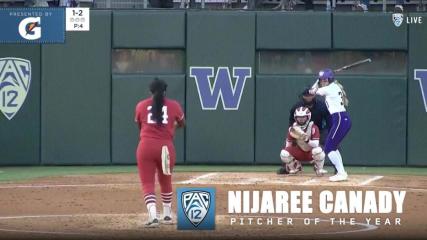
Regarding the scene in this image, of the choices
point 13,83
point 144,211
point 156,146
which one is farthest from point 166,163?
point 13,83

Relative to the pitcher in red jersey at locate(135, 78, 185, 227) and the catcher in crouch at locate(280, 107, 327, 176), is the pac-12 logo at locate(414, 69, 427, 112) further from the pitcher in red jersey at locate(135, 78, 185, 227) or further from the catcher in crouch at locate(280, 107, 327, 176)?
the pitcher in red jersey at locate(135, 78, 185, 227)

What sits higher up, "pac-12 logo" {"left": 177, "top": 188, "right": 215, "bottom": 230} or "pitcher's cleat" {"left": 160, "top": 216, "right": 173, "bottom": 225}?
"pac-12 logo" {"left": 177, "top": 188, "right": 215, "bottom": 230}

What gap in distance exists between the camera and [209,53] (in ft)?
66.3

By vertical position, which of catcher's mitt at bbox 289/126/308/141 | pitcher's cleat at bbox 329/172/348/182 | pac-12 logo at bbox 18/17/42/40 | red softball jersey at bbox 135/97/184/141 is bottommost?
pitcher's cleat at bbox 329/172/348/182

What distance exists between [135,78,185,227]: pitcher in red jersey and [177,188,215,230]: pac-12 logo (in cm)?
56

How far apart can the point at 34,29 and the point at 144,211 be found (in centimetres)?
808

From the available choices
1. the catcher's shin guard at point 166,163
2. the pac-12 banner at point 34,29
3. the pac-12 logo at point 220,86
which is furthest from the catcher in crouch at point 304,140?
the pac-12 banner at point 34,29

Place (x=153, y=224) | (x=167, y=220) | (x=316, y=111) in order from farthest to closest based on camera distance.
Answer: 1. (x=316, y=111)
2. (x=167, y=220)
3. (x=153, y=224)

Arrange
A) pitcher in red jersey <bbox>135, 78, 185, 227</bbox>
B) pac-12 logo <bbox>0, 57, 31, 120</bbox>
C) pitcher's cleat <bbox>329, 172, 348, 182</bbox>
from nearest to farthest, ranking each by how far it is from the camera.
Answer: pitcher in red jersey <bbox>135, 78, 185, 227</bbox> < pitcher's cleat <bbox>329, 172, 348, 182</bbox> < pac-12 logo <bbox>0, 57, 31, 120</bbox>

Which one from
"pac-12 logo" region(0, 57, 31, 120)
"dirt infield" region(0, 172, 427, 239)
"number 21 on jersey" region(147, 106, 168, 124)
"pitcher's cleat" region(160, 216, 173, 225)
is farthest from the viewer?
"pac-12 logo" region(0, 57, 31, 120)

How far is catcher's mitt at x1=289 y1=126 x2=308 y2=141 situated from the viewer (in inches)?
661

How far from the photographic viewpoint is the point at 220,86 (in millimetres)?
20203

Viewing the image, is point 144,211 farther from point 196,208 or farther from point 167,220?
point 196,208

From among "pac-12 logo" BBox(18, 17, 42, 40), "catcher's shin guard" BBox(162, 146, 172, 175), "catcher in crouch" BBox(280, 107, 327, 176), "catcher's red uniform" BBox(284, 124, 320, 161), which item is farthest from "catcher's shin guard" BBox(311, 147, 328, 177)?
"pac-12 logo" BBox(18, 17, 42, 40)
